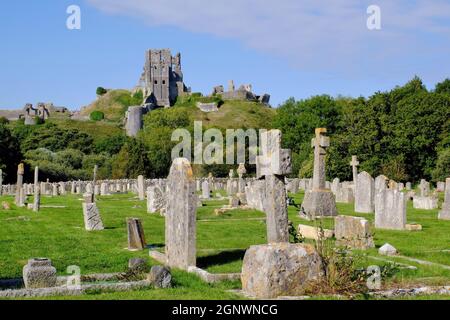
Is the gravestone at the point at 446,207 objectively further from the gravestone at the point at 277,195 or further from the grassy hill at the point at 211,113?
the grassy hill at the point at 211,113

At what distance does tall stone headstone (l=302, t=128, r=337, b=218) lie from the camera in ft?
79.2

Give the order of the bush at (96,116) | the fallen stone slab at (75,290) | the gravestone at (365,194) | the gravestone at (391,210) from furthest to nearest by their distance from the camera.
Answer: the bush at (96,116), the gravestone at (365,194), the gravestone at (391,210), the fallen stone slab at (75,290)

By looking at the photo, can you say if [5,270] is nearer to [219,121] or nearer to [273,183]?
[273,183]

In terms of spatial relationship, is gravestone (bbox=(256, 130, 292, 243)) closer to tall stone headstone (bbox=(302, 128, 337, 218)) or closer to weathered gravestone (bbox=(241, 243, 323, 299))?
weathered gravestone (bbox=(241, 243, 323, 299))

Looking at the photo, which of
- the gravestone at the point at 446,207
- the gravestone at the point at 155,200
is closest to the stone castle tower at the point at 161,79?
the gravestone at the point at 155,200

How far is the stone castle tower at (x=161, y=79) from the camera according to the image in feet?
523

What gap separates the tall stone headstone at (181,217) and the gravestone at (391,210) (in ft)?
30.5

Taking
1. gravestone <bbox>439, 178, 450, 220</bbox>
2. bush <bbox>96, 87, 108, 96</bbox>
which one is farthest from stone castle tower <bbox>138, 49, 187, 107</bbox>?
gravestone <bbox>439, 178, 450, 220</bbox>

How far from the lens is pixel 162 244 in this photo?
16203mm

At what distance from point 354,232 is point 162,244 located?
4.92 m

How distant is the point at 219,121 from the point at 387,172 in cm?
7525

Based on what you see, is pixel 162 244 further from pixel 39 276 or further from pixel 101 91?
pixel 101 91

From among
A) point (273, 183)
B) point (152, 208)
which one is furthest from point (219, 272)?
point (152, 208)

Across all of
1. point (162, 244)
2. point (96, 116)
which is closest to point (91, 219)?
point (162, 244)
